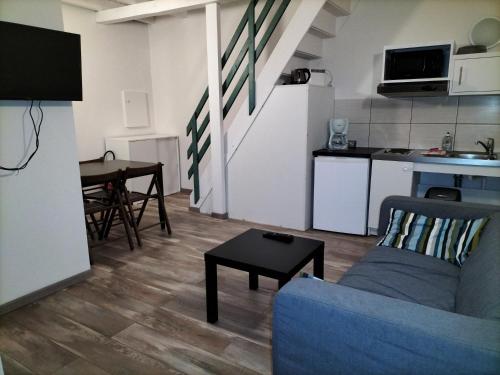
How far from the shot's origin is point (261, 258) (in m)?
2.11

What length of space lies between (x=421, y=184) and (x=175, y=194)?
3.50 m

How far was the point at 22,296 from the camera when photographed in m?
2.48

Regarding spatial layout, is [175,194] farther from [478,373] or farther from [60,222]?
[478,373]

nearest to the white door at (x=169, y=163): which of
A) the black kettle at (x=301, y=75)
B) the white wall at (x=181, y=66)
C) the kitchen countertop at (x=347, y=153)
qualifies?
the white wall at (x=181, y=66)

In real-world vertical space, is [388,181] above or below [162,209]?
above

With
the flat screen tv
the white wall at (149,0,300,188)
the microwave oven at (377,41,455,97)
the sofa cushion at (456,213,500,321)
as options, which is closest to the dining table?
the flat screen tv

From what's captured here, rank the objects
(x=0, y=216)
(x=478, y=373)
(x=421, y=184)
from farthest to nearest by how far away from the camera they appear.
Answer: (x=421, y=184), (x=0, y=216), (x=478, y=373)

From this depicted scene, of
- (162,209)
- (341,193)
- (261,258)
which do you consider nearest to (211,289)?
(261,258)

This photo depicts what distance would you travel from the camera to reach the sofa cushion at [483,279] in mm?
1287

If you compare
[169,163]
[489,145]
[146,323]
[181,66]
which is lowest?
[146,323]

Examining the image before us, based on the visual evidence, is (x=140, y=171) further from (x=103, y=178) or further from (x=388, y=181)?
(x=388, y=181)

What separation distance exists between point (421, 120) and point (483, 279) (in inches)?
106

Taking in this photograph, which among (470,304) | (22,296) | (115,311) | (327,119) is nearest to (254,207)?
(327,119)

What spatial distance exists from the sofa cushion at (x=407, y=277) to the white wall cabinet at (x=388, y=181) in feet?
4.37
